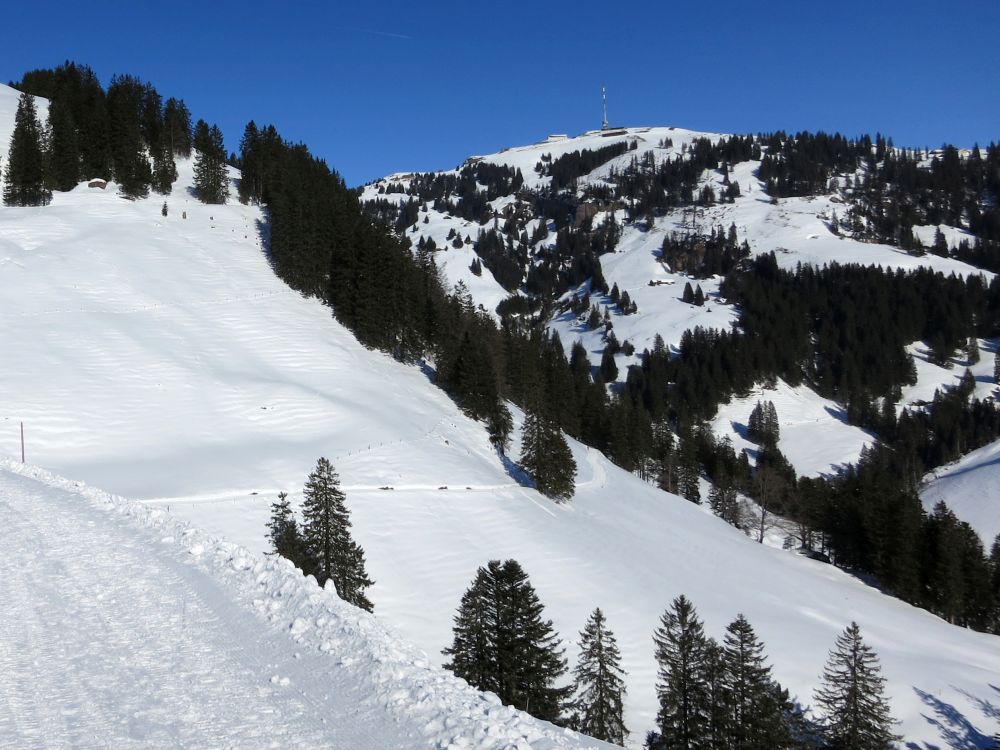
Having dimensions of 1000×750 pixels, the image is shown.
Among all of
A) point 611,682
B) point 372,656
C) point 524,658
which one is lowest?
point 611,682

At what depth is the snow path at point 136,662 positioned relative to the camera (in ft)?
22.6

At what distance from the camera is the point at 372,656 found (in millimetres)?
9164

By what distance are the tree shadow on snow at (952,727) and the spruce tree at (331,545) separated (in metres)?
29.0

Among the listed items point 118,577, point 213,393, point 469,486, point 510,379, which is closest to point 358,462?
point 469,486

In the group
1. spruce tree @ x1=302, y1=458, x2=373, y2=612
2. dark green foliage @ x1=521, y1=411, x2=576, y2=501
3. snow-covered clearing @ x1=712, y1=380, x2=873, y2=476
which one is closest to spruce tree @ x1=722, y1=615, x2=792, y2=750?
spruce tree @ x1=302, y1=458, x2=373, y2=612

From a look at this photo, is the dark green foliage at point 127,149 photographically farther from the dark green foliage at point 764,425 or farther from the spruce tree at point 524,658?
the dark green foliage at point 764,425

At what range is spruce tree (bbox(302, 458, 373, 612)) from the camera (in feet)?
81.1

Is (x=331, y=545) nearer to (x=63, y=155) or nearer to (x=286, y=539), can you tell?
(x=286, y=539)

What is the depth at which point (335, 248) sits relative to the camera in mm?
71125

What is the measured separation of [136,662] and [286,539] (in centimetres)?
1774

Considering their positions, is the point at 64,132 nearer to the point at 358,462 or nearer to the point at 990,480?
the point at 358,462

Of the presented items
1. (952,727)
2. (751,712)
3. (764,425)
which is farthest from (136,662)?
(764,425)

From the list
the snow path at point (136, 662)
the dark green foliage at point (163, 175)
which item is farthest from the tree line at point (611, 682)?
the dark green foliage at point (163, 175)

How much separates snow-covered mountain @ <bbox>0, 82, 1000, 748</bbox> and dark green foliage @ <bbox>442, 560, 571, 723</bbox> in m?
6.75
